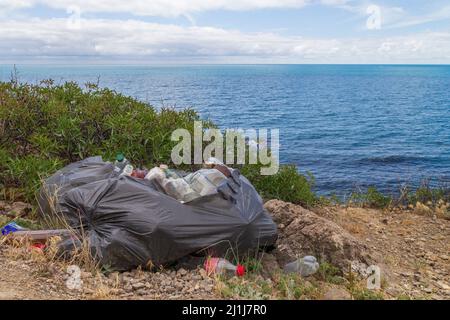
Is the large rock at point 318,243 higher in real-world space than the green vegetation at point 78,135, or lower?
lower

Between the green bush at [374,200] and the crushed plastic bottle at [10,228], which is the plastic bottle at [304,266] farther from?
the green bush at [374,200]

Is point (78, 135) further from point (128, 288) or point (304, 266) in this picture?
point (304, 266)

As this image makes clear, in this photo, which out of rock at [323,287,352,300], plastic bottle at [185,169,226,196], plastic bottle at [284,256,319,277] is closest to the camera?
rock at [323,287,352,300]

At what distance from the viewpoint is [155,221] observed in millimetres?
4184

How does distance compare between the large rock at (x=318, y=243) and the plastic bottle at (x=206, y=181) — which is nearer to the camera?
the plastic bottle at (x=206, y=181)

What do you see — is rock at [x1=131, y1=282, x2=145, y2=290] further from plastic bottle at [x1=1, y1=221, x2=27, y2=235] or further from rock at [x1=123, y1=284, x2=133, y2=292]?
plastic bottle at [x1=1, y1=221, x2=27, y2=235]

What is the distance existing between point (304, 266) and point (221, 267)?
0.80m

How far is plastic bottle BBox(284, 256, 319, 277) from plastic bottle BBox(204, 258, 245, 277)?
0.53 meters

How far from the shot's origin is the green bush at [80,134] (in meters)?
6.30

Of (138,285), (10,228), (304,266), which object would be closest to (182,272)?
(138,285)

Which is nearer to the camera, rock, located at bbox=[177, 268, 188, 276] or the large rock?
rock, located at bbox=[177, 268, 188, 276]
